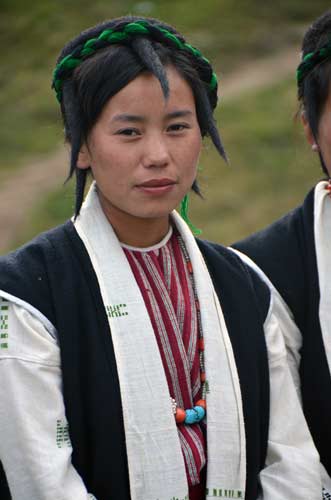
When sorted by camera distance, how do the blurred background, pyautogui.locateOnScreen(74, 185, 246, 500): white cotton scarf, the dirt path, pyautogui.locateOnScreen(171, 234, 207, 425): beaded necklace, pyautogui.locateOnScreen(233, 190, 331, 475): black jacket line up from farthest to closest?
the blurred background < the dirt path < pyautogui.locateOnScreen(233, 190, 331, 475): black jacket < pyautogui.locateOnScreen(171, 234, 207, 425): beaded necklace < pyautogui.locateOnScreen(74, 185, 246, 500): white cotton scarf

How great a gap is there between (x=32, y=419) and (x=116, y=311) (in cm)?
41

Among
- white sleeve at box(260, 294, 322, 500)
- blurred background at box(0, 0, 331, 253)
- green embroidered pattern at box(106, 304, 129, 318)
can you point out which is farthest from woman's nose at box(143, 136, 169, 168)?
blurred background at box(0, 0, 331, 253)

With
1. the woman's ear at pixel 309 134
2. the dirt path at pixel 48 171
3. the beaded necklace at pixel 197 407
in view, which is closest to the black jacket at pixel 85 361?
the beaded necklace at pixel 197 407

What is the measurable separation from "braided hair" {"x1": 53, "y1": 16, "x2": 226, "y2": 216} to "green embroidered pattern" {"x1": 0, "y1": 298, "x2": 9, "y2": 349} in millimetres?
399

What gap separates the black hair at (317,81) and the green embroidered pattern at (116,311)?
102 cm

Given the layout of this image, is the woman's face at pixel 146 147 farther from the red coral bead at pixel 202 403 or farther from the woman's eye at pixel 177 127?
the red coral bead at pixel 202 403

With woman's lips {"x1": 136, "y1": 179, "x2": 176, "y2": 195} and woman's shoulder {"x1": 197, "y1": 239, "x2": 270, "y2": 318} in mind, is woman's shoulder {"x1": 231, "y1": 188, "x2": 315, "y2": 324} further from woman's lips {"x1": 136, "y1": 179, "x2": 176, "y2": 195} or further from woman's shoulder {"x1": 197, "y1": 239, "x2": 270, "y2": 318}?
woman's lips {"x1": 136, "y1": 179, "x2": 176, "y2": 195}

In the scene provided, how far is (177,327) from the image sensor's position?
10.1 feet

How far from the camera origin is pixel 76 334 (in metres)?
2.91

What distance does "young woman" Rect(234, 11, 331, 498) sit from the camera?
11.4ft

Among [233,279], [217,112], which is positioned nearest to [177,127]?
[233,279]

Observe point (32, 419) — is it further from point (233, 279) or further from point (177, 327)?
point (233, 279)

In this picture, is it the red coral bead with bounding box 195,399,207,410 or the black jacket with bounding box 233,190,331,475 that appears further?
the black jacket with bounding box 233,190,331,475

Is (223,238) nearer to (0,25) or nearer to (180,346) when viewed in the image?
(180,346)
